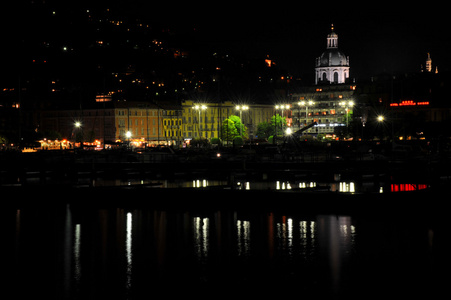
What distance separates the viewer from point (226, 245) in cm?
2889

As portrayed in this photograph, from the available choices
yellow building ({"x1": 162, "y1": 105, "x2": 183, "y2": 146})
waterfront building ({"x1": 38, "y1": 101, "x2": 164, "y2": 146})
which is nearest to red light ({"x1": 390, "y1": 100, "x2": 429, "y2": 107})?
waterfront building ({"x1": 38, "y1": 101, "x2": 164, "y2": 146})

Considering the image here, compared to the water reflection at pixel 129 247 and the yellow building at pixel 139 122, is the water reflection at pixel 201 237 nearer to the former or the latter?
the water reflection at pixel 129 247

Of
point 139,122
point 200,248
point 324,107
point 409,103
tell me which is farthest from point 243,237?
point 324,107

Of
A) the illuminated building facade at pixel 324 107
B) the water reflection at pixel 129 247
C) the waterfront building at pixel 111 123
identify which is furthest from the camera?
the illuminated building facade at pixel 324 107

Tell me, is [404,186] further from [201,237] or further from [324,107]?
[324,107]

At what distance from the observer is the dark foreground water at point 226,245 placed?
22.9 meters

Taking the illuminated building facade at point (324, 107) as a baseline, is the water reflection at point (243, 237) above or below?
below

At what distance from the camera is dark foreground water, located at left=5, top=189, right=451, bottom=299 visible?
22891 mm

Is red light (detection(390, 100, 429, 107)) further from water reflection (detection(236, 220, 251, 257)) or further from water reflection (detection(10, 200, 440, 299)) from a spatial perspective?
water reflection (detection(236, 220, 251, 257))

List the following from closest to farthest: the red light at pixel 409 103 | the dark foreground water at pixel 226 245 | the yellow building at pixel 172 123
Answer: the dark foreground water at pixel 226 245, the red light at pixel 409 103, the yellow building at pixel 172 123

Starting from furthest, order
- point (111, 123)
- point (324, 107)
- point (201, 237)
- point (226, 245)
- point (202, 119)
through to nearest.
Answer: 1. point (324, 107)
2. point (202, 119)
3. point (111, 123)
4. point (201, 237)
5. point (226, 245)

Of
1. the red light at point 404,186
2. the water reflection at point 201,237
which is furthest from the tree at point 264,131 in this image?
the water reflection at point 201,237

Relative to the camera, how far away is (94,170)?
63.1 metres

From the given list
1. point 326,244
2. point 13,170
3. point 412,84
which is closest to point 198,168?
point 13,170
